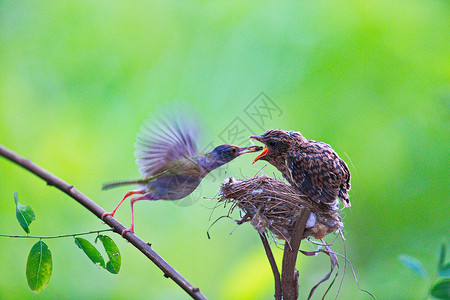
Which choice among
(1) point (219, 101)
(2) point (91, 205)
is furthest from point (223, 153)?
(1) point (219, 101)

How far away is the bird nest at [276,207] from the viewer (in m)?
1.46

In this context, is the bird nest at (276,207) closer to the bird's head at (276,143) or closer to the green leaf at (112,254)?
the bird's head at (276,143)

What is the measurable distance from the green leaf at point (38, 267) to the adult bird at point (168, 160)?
55 cm

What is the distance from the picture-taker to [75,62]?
3.18 meters

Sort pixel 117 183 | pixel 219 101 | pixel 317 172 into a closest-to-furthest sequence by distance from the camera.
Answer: pixel 117 183, pixel 317 172, pixel 219 101

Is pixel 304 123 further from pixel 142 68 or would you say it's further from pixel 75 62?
pixel 75 62

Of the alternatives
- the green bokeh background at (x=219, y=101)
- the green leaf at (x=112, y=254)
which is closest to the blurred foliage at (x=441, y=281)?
the green leaf at (x=112, y=254)

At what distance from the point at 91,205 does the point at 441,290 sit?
2.48 ft

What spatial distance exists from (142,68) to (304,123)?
4.38ft

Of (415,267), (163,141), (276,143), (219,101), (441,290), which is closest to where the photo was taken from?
(441,290)

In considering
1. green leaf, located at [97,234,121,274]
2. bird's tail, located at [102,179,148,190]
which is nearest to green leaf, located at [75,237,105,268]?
green leaf, located at [97,234,121,274]

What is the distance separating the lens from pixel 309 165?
1.56 metres

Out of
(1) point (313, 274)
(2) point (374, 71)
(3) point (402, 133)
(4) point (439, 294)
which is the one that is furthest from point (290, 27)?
(4) point (439, 294)

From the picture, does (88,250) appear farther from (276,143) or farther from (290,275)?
(276,143)
